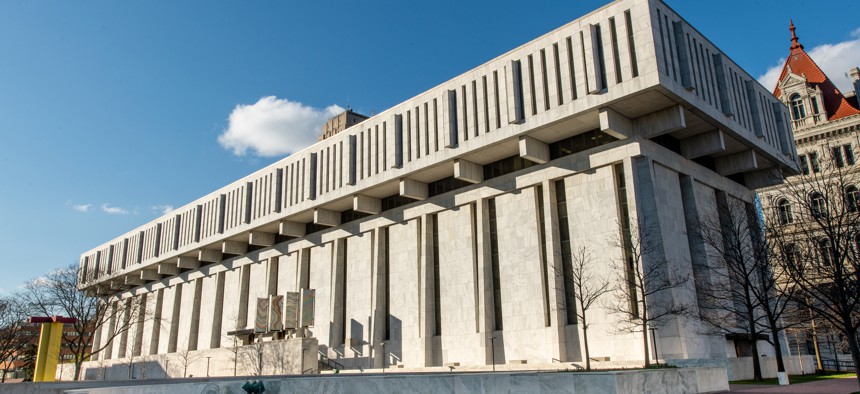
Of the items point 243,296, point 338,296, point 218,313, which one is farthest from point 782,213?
point 218,313

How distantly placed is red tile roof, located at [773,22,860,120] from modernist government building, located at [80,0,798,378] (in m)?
21.8

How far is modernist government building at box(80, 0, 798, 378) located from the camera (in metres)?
33.6

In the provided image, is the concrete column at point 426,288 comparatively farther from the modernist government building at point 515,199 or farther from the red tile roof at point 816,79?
the red tile roof at point 816,79

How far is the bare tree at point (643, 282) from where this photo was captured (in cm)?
3155

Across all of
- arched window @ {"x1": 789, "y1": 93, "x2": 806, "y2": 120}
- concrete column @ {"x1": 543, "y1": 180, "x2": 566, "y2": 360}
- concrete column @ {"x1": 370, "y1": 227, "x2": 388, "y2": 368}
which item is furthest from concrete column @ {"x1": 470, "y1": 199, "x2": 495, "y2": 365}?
arched window @ {"x1": 789, "y1": 93, "x2": 806, "y2": 120}

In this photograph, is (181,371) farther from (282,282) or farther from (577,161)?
(577,161)

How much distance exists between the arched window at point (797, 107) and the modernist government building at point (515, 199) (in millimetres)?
21859

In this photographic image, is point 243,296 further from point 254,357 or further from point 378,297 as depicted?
point 378,297

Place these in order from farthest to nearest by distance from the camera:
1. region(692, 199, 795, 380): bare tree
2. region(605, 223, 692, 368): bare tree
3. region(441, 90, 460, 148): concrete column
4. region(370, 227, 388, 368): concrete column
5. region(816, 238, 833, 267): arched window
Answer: region(370, 227, 388, 368): concrete column → region(441, 90, 460, 148): concrete column → region(692, 199, 795, 380): bare tree → region(605, 223, 692, 368): bare tree → region(816, 238, 833, 267): arched window

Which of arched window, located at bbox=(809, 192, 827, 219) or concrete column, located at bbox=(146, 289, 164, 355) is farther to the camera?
concrete column, located at bbox=(146, 289, 164, 355)

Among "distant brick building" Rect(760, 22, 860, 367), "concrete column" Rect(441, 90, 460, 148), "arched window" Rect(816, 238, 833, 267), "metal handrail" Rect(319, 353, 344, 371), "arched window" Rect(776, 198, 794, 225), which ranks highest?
"distant brick building" Rect(760, 22, 860, 367)

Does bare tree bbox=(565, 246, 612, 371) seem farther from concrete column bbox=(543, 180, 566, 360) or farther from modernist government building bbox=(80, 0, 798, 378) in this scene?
concrete column bbox=(543, 180, 566, 360)

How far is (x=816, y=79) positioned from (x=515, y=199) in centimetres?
4674

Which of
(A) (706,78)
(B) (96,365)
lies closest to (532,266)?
(A) (706,78)
